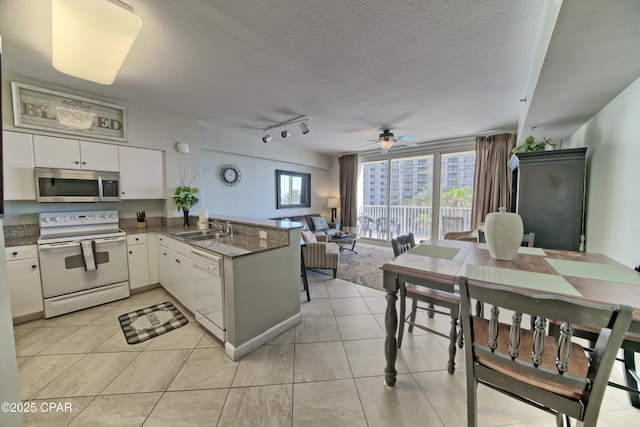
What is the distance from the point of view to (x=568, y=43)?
1342mm

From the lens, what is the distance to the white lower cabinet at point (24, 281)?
2252 mm

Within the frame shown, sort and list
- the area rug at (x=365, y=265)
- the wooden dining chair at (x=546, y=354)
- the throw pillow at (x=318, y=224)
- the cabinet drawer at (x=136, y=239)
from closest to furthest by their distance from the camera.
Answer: the wooden dining chair at (x=546, y=354), the cabinet drawer at (x=136, y=239), the area rug at (x=365, y=265), the throw pillow at (x=318, y=224)

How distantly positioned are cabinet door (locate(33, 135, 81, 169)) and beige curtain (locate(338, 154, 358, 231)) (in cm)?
513

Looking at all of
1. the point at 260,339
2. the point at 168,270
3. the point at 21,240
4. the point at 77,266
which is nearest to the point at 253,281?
the point at 260,339

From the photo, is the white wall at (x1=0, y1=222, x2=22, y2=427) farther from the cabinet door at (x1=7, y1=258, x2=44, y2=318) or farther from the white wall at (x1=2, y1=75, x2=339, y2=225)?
the white wall at (x1=2, y1=75, x2=339, y2=225)

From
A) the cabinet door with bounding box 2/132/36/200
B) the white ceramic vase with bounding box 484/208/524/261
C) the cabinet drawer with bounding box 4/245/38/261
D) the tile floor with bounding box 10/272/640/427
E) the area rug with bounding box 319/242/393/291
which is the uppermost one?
the cabinet door with bounding box 2/132/36/200

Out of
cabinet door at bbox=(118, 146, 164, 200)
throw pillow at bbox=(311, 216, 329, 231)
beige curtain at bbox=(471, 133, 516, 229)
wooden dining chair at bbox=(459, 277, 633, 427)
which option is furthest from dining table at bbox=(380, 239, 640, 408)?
throw pillow at bbox=(311, 216, 329, 231)

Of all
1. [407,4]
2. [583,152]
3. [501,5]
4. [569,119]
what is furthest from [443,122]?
A: [407,4]

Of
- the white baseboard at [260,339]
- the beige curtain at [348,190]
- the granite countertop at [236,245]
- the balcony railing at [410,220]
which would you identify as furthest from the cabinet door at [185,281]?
the balcony railing at [410,220]

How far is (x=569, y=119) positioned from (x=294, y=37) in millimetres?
2978

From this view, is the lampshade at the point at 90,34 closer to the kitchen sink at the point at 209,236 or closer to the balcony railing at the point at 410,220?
the kitchen sink at the point at 209,236

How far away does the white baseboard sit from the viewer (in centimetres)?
193

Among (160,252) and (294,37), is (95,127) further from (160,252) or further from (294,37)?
(294,37)

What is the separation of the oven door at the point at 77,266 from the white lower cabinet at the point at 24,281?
0.05 meters
